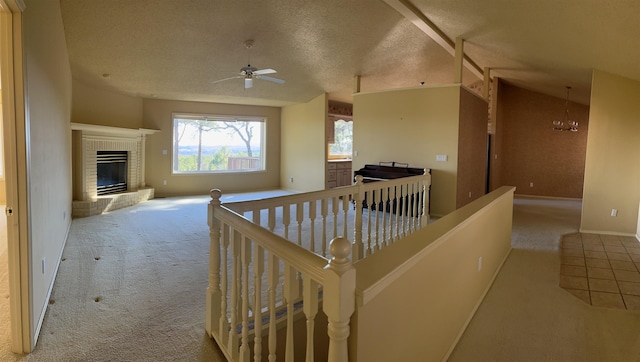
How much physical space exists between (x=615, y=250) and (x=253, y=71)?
536 cm

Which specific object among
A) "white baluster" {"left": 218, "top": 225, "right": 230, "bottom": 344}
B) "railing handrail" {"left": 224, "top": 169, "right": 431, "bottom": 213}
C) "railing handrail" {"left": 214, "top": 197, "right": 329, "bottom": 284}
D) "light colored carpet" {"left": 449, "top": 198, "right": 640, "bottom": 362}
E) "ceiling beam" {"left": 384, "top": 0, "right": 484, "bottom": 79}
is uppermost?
"ceiling beam" {"left": 384, "top": 0, "right": 484, "bottom": 79}

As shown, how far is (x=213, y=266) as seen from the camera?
7.07 ft

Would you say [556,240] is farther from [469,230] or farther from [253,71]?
[253,71]

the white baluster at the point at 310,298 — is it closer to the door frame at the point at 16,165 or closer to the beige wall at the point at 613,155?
the door frame at the point at 16,165

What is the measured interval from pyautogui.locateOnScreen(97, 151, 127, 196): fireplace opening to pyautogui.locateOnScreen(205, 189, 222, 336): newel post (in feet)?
18.1

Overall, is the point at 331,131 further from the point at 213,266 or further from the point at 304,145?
the point at 213,266

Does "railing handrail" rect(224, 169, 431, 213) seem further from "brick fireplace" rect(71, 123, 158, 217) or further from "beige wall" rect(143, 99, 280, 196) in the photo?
"beige wall" rect(143, 99, 280, 196)

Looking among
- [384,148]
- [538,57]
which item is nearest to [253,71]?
[384,148]

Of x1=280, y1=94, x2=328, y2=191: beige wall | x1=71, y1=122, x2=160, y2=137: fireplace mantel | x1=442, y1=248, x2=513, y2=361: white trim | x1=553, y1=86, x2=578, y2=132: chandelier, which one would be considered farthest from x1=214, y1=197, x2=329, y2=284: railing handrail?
x1=553, y1=86, x2=578, y2=132: chandelier

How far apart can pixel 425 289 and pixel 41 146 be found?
290cm

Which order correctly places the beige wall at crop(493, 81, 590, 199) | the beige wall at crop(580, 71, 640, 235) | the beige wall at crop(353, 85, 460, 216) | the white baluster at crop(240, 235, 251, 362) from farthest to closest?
the beige wall at crop(493, 81, 590, 199), the beige wall at crop(353, 85, 460, 216), the beige wall at crop(580, 71, 640, 235), the white baluster at crop(240, 235, 251, 362)

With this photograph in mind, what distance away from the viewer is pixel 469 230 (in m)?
2.68

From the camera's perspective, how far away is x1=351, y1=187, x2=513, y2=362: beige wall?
4.56 ft

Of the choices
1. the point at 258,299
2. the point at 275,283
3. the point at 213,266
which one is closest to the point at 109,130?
the point at 213,266
